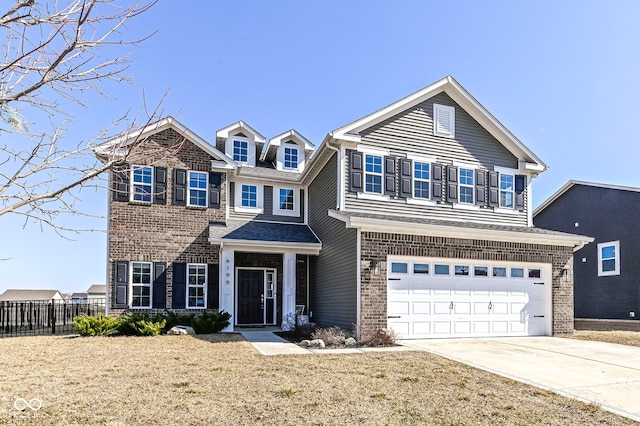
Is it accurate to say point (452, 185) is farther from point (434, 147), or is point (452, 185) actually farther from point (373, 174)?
point (373, 174)

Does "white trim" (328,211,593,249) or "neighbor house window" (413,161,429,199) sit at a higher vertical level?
"neighbor house window" (413,161,429,199)

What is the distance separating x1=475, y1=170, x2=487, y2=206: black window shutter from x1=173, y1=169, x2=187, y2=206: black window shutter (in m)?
10.2

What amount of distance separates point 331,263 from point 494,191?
6312mm

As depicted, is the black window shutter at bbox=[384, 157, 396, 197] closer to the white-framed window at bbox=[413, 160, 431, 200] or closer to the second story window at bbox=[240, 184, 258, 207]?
the white-framed window at bbox=[413, 160, 431, 200]

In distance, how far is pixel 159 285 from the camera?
1477cm

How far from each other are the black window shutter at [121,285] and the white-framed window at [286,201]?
5752 millimetres

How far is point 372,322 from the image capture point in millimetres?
11547

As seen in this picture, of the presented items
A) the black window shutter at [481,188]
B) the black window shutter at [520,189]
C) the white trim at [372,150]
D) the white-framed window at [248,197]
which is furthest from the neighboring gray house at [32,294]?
the black window shutter at [520,189]

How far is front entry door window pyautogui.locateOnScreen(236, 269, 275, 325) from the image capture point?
1617 centimetres

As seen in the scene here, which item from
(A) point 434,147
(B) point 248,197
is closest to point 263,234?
(B) point 248,197

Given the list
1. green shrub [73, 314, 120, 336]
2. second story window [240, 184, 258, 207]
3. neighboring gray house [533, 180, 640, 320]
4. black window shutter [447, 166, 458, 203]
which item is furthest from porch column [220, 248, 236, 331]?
neighboring gray house [533, 180, 640, 320]

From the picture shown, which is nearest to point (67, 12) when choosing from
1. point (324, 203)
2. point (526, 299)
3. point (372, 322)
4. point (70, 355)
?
point (70, 355)

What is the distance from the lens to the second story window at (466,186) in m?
15.0

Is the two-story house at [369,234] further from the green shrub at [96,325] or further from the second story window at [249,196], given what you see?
the green shrub at [96,325]
